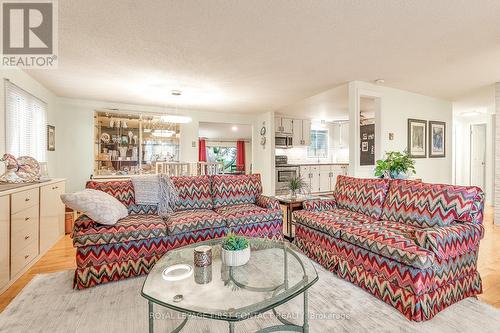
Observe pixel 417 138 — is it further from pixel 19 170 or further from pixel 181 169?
pixel 19 170

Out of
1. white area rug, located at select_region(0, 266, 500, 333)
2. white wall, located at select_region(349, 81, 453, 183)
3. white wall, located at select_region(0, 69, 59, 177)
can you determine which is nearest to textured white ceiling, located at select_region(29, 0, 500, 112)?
white wall, located at select_region(0, 69, 59, 177)

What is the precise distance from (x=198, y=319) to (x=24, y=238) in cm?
212

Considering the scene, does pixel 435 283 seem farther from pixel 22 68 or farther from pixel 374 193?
pixel 22 68

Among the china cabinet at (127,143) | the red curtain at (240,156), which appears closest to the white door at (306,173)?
the red curtain at (240,156)

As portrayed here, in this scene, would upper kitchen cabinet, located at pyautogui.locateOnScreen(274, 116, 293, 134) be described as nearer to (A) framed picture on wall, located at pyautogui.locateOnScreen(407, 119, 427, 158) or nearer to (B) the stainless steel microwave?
(B) the stainless steel microwave

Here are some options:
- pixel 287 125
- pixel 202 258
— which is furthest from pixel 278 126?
pixel 202 258

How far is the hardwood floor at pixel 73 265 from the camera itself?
2.10 m

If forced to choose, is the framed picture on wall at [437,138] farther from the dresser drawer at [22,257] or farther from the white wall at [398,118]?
the dresser drawer at [22,257]

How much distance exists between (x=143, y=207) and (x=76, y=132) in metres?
3.21

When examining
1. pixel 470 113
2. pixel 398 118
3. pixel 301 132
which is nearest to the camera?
pixel 398 118

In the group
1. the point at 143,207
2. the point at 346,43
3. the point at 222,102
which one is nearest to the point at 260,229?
the point at 143,207

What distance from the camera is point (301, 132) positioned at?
7727mm

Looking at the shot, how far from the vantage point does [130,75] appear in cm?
353

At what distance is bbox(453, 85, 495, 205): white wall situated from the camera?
510 cm
